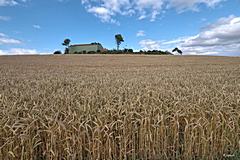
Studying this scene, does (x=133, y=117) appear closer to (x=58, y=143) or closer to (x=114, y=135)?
(x=114, y=135)

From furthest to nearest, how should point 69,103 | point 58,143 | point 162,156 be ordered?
1. point 69,103
2. point 162,156
3. point 58,143

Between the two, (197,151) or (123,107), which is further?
(123,107)

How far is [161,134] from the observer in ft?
14.2

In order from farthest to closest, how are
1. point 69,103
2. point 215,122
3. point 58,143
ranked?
point 69,103 → point 215,122 → point 58,143

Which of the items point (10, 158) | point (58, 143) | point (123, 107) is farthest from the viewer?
point (123, 107)

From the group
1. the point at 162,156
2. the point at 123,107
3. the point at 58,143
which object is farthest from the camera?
the point at 123,107

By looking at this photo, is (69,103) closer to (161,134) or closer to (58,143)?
(58,143)

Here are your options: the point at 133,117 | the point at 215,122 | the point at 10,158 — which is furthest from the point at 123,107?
the point at 10,158

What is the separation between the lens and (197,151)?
426cm

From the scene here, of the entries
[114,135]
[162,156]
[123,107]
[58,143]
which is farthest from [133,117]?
[58,143]

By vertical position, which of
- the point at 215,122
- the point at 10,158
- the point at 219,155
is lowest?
the point at 219,155

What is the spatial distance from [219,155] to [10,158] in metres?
3.79

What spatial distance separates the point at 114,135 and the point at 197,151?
162cm

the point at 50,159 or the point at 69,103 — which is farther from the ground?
the point at 69,103
